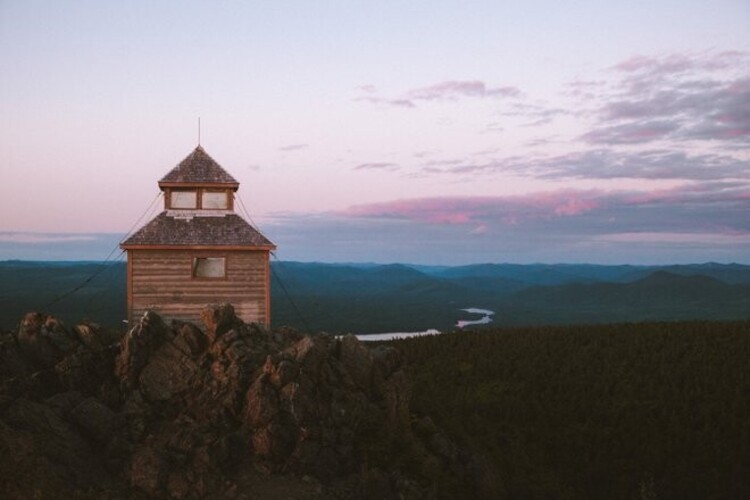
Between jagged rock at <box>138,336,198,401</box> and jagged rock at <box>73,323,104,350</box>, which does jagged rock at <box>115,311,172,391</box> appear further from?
jagged rock at <box>73,323,104,350</box>

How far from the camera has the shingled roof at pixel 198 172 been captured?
2897 centimetres

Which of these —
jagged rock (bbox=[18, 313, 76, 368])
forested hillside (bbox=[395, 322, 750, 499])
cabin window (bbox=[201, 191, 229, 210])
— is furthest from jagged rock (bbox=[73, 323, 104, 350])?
forested hillside (bbox=[395, 322, 750, 499])

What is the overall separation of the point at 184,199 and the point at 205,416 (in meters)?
12.6

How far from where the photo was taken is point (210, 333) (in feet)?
73.9

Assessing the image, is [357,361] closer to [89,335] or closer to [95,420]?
[95,420]

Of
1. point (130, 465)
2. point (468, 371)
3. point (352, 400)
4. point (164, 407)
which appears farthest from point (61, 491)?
point (468, 371)

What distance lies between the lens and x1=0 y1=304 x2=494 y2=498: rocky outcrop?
695 inches

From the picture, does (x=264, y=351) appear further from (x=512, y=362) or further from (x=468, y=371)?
(x=512, y=362)

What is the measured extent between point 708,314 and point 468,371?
17406cm

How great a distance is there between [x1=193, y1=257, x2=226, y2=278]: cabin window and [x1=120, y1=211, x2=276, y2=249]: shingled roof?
0.83 metres

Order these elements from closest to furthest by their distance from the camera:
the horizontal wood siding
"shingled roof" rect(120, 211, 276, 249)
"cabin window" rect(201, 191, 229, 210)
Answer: the horizontal wood siding → "shingled roof" rect(120, 211, 276, 249) → "cabin window" rect(201, 191, 229, 210)

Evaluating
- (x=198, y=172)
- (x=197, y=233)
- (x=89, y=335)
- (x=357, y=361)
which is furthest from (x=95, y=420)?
(x=198, y=172)

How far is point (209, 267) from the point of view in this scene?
27875 mm

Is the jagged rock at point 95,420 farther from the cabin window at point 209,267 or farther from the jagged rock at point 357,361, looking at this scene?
the cabin window at point 209,267
